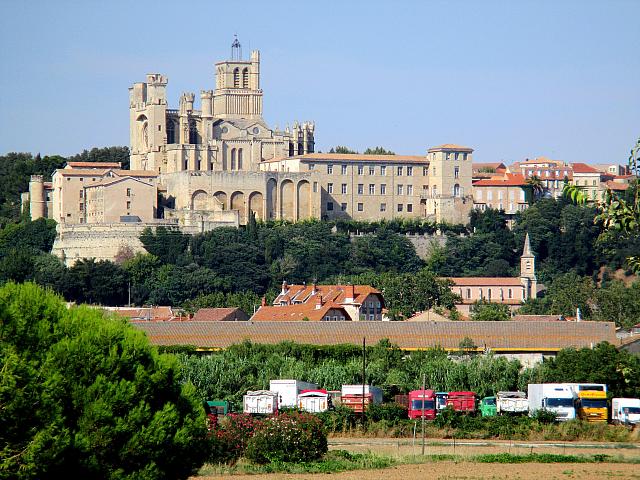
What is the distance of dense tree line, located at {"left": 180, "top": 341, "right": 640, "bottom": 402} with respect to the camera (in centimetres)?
4162

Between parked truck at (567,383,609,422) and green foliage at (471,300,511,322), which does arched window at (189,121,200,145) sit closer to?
green foliage at (471,300,511,322)

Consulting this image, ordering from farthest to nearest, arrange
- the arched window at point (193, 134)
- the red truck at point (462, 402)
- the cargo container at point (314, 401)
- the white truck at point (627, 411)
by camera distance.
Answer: the arched window at point (193, 134) → the red truck at point (462, 402) → the cargo container at point (314, 401) → the white truck at point (627, 411)

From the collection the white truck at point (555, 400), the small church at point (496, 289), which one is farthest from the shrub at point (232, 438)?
the small church at point (496, 289)

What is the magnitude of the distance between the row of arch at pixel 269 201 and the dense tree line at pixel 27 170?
15759 millimetres

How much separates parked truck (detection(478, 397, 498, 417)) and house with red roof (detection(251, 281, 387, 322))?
22.5 metres

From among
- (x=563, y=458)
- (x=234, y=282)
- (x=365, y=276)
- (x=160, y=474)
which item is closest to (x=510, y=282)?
(x=365, y=276)

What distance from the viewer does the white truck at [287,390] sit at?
40000 millimetres

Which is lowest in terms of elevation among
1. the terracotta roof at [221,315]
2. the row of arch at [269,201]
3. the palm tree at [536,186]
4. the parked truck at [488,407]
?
the parked truck at [488,407]

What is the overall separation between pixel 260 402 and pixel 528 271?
2156 inches

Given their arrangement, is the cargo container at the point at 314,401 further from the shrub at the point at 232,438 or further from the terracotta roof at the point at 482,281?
Answer: the terracotta roof at the point at 482,281

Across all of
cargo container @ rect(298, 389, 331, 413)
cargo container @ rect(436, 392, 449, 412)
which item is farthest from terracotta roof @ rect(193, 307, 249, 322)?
cargo container @ rect(436, 392, 449, 412)

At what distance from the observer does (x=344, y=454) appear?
103 feet

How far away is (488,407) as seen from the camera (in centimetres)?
3903

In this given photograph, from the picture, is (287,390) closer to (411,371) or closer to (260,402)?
(260,402)
